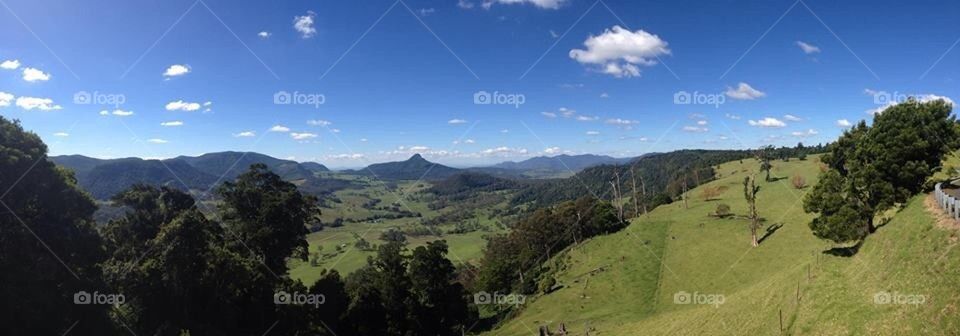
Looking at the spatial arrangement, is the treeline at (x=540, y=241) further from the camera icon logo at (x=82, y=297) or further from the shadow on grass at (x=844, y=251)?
the camera icon logo at (x=82, y=297)

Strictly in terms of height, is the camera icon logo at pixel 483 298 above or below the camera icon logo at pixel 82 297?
below

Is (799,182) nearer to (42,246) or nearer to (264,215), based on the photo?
(264,215)

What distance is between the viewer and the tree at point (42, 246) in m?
23.0

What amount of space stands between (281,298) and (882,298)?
32431 mm

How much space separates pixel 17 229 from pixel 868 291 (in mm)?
38338

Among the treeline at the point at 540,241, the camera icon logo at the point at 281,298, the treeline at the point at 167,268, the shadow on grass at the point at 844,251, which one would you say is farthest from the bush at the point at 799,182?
the camera icon logo at the point at 281,298

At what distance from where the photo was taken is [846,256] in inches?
1089

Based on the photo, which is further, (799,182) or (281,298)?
(799,182)

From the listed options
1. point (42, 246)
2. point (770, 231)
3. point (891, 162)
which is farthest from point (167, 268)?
point (770, 231)

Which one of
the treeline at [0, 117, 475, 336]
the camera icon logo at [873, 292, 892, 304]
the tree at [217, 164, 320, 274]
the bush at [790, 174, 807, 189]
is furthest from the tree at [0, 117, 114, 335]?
the bush at [790, 174, 807, 189]

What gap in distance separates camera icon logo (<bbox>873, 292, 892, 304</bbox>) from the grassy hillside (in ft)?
0.59

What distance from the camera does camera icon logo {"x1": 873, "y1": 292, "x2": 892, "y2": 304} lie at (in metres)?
17.0

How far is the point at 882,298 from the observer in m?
17.3

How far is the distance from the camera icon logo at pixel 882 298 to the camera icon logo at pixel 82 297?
3632 centimetres
